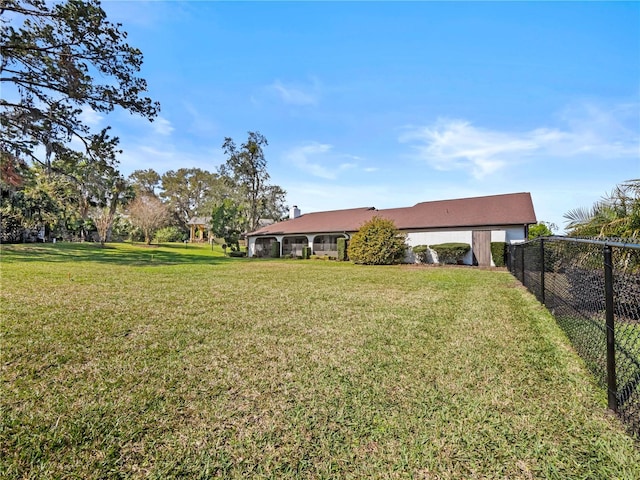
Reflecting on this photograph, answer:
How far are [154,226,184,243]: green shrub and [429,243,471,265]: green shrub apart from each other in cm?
3220

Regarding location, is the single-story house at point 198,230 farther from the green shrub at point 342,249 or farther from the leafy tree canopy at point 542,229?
the leafy tree canopy at point 542,229

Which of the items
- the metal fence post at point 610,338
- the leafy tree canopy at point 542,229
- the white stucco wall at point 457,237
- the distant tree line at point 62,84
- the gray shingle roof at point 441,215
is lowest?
the metal fence post at point 610,338

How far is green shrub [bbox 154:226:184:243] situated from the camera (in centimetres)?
3722

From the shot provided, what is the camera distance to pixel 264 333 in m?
4.63

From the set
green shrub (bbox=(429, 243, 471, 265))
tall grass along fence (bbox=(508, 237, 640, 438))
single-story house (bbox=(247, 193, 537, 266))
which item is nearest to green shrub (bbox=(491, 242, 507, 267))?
single-story house (bbox=(247, 193, 537, 266))

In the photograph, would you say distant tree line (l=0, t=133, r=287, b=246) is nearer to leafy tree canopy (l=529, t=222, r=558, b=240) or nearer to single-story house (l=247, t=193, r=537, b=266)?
single-story house (l=247, t=193, r=537, b=266)

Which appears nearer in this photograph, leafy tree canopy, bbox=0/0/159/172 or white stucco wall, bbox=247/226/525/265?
leafy tree canopy, bbox=0/0/159/172

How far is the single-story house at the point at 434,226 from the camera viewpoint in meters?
16.9

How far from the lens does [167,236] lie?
3903 centimetres

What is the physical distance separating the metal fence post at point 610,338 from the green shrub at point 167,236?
4016cm

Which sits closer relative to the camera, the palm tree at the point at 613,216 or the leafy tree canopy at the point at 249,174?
the palm tree at the point at 613,216

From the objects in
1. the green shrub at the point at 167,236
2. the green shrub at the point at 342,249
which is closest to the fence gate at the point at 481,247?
the green shrub at the point at 342,249

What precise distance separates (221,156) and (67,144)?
2076 centimetres

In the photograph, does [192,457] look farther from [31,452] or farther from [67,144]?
[67,144]
